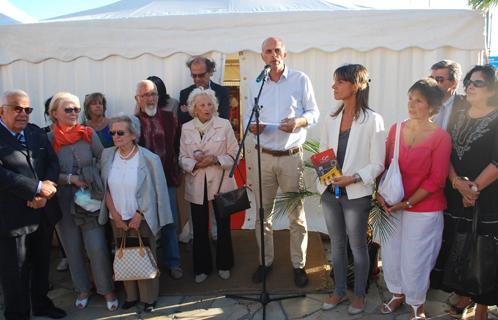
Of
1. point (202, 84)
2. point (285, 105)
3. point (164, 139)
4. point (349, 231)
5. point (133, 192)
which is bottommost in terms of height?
point (349, 231)

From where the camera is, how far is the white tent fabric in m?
5.76

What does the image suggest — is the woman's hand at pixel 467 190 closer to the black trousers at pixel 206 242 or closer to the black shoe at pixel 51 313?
the black trousers at pixel 206 242

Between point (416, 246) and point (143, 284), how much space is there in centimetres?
223

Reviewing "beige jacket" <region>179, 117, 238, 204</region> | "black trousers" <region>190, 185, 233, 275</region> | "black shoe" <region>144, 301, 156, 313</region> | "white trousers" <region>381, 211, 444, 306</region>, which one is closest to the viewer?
"white trousers" <region>381, 211, 444, 306</region>

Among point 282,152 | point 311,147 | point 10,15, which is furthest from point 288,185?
point 10,15

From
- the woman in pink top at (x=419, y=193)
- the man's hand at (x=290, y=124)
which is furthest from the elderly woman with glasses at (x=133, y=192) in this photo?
the woman in pink top at (x=419, y=193)

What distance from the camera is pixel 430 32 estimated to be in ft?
15.4

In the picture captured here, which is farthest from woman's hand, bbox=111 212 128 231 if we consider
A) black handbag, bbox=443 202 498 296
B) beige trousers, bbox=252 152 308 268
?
black handbag, bbox=443 202 498 296

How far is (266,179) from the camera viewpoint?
3975mm

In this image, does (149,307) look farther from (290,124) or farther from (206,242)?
(290,124)

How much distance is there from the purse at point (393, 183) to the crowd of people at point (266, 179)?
0.04 m

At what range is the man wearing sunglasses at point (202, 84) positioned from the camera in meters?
4.39

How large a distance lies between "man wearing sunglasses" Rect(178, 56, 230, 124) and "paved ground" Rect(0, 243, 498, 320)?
184 cm

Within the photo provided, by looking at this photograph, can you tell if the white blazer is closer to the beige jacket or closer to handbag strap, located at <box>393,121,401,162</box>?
handbag strap, located at <box>393,121,401,162</box>
